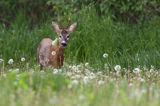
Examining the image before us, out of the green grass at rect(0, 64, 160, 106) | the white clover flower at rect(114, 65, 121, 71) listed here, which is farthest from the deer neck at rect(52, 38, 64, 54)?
the green grass at rect(0, 64, 160, 106)

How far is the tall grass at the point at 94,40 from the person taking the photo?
12992mm

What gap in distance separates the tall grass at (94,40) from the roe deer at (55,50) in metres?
0.89

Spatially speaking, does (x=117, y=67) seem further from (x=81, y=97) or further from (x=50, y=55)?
(x=81, y=97)

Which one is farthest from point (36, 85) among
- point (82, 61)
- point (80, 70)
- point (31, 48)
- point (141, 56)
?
point (31, 48)

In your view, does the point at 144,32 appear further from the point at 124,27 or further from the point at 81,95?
the point at 81,95

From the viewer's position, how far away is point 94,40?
1337cm

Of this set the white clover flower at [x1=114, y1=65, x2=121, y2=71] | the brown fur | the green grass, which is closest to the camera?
the green grass

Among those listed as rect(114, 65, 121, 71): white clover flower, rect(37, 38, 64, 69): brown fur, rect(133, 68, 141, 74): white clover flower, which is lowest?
rect(133, 68, 141, 74): white clover flower

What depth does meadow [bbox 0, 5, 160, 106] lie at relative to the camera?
6.64m

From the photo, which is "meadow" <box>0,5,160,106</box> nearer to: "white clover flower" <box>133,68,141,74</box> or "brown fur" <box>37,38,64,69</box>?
"white clover flower" <box>133,68,141,74</box>

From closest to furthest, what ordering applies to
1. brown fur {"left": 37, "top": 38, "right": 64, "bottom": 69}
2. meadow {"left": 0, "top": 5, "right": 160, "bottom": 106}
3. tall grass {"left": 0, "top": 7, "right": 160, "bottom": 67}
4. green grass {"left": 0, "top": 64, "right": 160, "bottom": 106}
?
green grass {"left": 0, "top": 64, "right": 160, "bottom": 106} < meadow {"left": 0, "top": 5, "right": 160, "bottom": 106} < brown fur {"left": 37, "top": 38, "right": 64, "bottom": 69} < tall grass {"left": 0, "top": 7, "right": 160, "bottom": 67}

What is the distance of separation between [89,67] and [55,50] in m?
0.66

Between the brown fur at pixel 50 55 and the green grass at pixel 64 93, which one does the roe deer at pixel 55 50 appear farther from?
the green grass at pixel 64 93

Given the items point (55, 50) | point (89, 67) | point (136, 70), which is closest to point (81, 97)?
point (136, 70)
